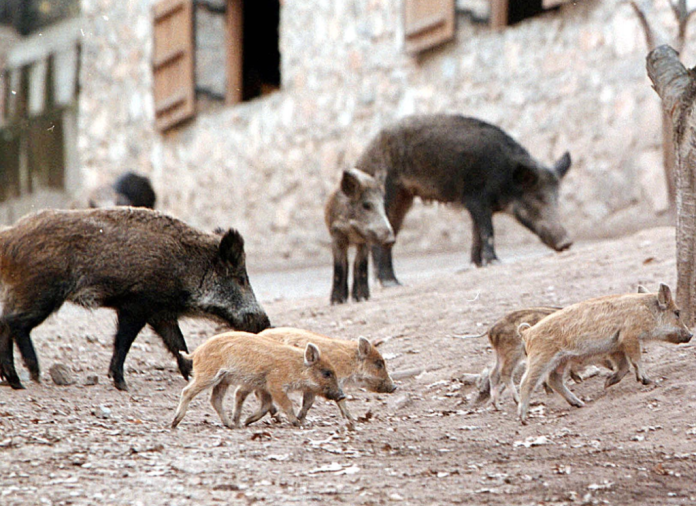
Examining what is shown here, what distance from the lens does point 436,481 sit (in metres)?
4.14

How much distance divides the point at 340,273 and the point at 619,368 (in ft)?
13.0

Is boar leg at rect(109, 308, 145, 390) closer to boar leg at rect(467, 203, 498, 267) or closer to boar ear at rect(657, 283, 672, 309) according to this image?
boar ear at rect(657, 283, 672, 309)

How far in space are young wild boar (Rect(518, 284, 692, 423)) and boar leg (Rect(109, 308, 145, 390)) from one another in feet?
7.31

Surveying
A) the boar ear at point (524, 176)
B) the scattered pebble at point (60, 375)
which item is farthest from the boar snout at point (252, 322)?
the boar ear at point (524, 176)

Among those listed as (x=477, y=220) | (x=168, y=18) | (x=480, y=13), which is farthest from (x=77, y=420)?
(x=168, y=18)

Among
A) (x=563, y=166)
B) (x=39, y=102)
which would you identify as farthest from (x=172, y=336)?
(x=39, y=102)

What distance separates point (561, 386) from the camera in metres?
5.48

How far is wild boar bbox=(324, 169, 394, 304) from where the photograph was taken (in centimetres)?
910

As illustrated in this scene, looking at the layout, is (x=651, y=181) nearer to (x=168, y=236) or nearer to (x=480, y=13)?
(x=480, y=13)

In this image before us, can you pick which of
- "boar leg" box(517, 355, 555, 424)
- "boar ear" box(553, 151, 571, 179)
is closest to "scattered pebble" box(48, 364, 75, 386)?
"boar leg" box(517, 355, 555, 424)

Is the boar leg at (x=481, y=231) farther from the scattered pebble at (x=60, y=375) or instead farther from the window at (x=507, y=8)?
the scattered pebble at (x=60, y=375)

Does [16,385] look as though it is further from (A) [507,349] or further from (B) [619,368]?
(B) [619,368]

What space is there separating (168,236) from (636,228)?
615 cm

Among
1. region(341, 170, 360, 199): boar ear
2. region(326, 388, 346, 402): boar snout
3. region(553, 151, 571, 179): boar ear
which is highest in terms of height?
region(553, 151, 571, 179): boar ear
